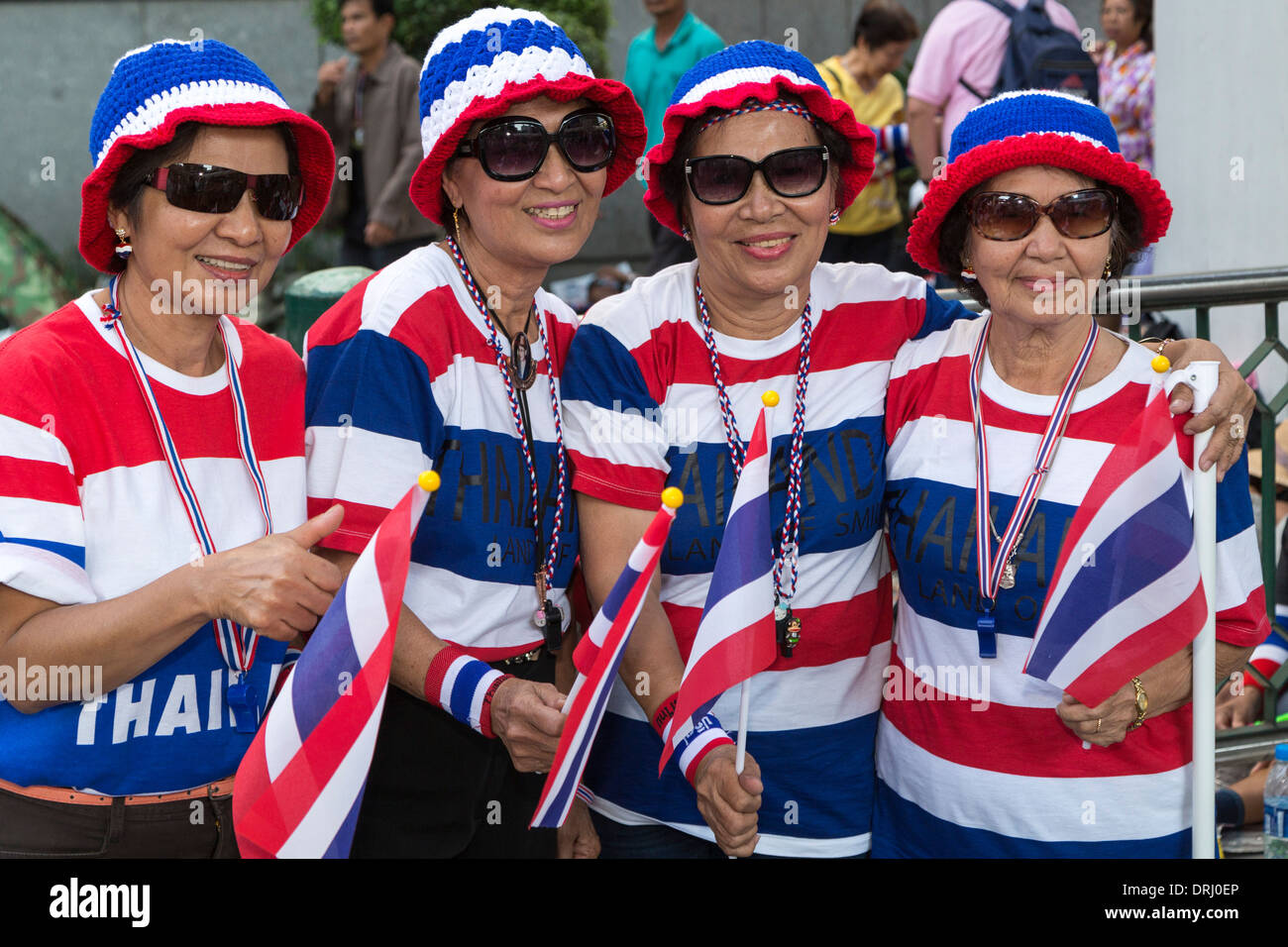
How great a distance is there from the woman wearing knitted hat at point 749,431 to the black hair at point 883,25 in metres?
5.29

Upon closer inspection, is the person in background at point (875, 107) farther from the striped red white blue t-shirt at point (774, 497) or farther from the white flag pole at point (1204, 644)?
the white flag pole at point (1204, 644)

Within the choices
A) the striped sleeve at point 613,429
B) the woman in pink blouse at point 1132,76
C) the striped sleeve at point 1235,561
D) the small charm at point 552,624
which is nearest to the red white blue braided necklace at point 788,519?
the striped sleeve at point 613,429

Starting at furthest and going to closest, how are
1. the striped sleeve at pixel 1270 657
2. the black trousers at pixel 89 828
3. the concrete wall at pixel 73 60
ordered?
the concrete wall at pixel 73 60 → the striped sleeve at pixel 1270 657 → the black trousers at pixel 89 828

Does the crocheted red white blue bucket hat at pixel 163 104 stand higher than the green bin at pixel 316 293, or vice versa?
the green bin at pixel 316 293

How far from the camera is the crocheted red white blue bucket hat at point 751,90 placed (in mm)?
2988

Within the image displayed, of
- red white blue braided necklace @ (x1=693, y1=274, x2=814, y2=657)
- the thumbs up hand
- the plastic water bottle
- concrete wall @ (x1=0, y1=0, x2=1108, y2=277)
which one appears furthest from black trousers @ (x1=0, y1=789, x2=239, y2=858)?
concrete wall @ (x1=0, y1=0, x2=1108, y2=277)

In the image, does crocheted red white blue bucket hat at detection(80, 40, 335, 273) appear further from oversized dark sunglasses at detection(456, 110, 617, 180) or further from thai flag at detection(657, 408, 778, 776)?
thai flag at detection(657, 408, 778, 776)

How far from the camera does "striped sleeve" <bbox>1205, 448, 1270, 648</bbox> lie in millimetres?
2852

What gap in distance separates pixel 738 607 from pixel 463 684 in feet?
1.95

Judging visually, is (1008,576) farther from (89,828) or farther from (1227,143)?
(1227,143)

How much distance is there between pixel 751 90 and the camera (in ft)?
9.75
